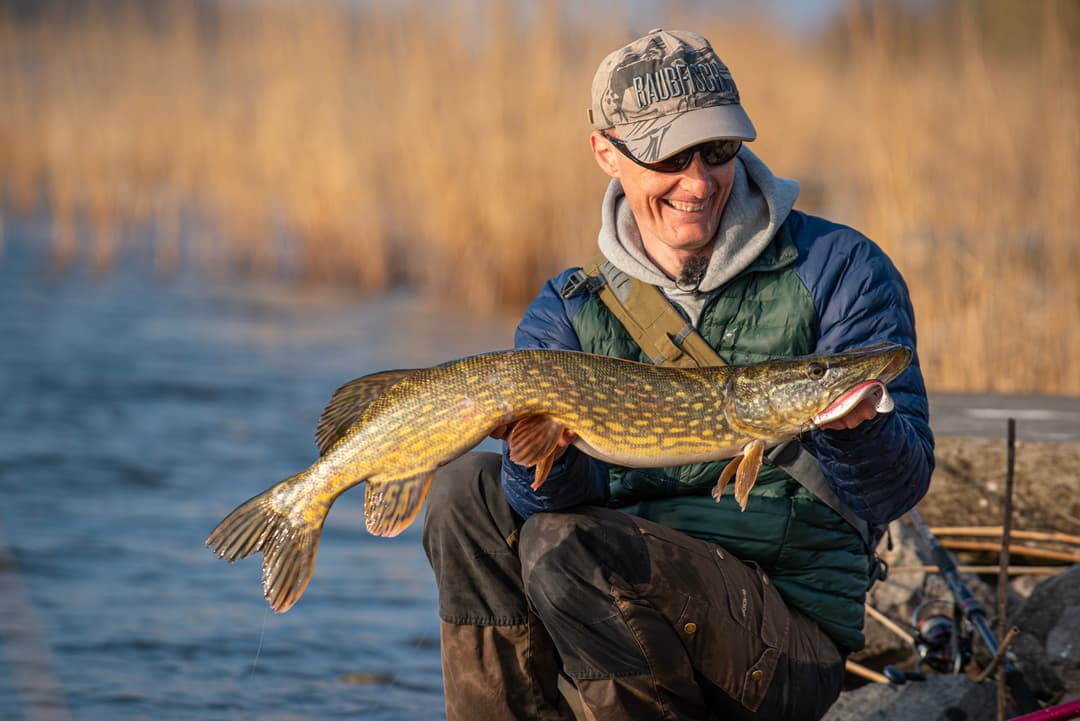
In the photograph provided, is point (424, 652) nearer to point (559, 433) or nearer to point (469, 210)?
point (559, 433)

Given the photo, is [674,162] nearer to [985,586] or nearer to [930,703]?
[930,703]

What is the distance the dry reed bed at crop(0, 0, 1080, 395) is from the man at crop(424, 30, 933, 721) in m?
3.25

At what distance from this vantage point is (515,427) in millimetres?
2697

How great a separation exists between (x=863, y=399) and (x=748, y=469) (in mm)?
278

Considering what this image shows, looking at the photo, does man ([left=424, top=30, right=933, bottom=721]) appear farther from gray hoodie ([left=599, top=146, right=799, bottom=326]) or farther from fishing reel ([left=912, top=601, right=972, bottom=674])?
fishing reel ([left=912, top=601, right=972, bottom=674])

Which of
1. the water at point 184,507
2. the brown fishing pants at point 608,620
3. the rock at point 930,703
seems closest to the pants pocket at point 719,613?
the brown fishing pants at point 608,620

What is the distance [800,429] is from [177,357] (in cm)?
800

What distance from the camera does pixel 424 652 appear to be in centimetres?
479

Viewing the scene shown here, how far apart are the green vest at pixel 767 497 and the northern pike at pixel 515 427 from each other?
0.22m

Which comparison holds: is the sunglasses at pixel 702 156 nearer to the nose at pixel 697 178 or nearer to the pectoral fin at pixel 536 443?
the nose at pixel 697 178

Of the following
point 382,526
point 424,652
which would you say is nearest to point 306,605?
point 424,652

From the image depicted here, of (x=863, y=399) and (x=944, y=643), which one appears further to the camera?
(x=944, y=643)

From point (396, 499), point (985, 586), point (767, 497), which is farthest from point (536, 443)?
point (985, 586)

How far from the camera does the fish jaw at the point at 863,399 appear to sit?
97.6 inches
